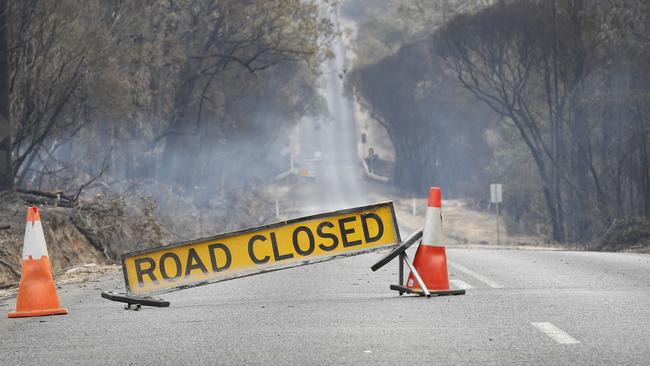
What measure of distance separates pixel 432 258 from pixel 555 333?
10.3 feet

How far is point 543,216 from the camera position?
5391cm

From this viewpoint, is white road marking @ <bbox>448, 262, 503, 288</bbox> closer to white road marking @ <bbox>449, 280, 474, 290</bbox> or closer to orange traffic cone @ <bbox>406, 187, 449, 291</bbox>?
white road marking @ <bbox>449, 280, 474, 290</bbox>

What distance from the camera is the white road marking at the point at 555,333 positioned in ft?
25.6

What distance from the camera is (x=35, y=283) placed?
1045 centimetres

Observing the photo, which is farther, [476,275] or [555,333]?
[476,275]

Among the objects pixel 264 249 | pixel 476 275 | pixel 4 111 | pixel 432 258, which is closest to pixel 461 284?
pixel 476 275

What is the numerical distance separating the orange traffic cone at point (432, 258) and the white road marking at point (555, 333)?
98.8 inches

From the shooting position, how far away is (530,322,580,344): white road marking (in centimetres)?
781

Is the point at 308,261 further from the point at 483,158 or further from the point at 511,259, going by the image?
the point at 483,158

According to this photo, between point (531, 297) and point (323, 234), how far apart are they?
2.03 meters

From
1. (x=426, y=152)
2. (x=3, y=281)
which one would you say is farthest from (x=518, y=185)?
(x=3, y=281)

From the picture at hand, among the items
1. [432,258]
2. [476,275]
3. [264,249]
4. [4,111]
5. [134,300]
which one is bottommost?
[476,275]

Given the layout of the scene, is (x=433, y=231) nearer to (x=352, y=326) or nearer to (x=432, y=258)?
(x=432, y=258)

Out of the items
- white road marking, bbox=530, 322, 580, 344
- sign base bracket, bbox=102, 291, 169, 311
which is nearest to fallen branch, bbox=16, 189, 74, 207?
sign base bracket, bbox=102, 291, 169, 311
